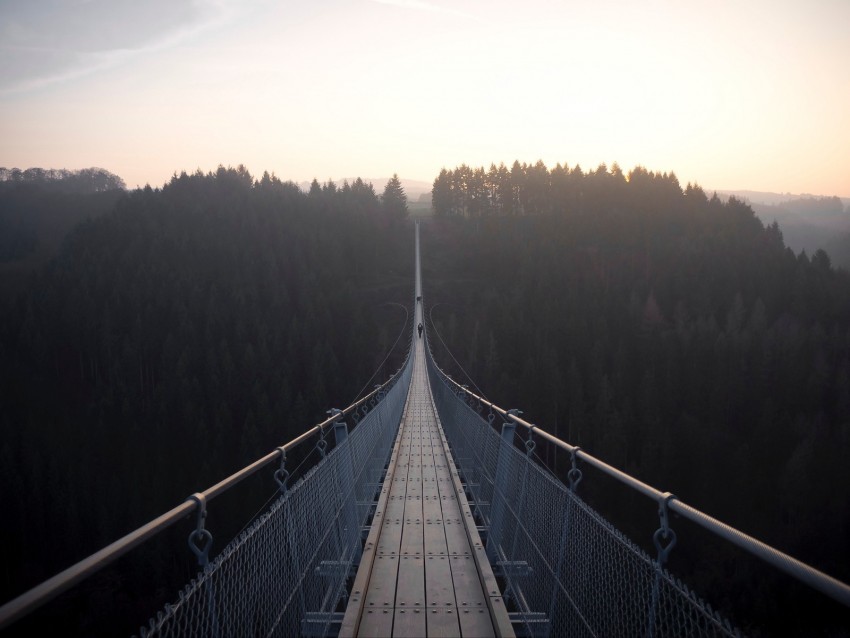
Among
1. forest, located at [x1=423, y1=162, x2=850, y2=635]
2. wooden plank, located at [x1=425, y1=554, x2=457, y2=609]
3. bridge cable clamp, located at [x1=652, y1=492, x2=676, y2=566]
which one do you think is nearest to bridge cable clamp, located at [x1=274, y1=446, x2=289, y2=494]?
wooden plank, located at [x1=425, y1=554, x2=457, y2=609]

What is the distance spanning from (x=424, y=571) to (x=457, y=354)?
45711 millimetres

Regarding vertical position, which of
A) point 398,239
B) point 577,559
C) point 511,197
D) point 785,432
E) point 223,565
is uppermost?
point 511,197

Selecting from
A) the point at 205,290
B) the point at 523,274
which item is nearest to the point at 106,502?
the point at 205,290

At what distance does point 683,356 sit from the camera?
51031 mm

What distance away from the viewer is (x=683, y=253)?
64.3 meters

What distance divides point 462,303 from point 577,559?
55.7 m

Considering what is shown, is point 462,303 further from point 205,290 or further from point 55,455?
point 55,455

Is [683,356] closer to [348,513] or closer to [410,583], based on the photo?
[348,513]

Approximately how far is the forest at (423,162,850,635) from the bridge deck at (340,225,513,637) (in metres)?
30.5

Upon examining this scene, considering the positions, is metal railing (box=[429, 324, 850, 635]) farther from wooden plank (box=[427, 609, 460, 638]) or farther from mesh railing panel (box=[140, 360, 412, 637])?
mesh railing panel (box=[140, 360, 412, 637])

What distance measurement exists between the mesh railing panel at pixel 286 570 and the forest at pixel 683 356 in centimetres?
3228

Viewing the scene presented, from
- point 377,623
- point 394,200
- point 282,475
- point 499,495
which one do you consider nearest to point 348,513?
point 499,495

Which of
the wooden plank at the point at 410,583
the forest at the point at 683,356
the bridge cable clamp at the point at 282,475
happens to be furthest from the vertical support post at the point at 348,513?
the forest at the point at 683,356

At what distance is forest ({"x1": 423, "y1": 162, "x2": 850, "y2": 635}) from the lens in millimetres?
38906
